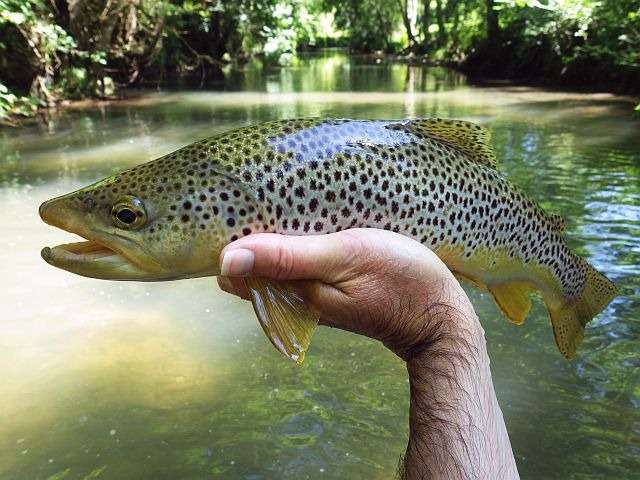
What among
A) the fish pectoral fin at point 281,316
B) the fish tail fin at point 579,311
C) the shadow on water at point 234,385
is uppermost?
the fish pectoral fin at point 281,316

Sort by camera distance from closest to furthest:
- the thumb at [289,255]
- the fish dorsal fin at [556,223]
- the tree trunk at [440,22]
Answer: the thumb at [289,255], the fish dorsal fin at [556,223], the tree trunk at [440,22]

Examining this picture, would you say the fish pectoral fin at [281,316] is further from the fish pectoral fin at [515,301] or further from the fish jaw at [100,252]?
the fish pectoral fin at [515,301]

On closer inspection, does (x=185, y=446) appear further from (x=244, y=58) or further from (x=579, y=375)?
(x=244, y=58)

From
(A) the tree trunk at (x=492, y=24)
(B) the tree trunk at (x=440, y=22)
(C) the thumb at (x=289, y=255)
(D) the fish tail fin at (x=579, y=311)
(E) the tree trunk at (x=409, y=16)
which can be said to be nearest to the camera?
(C) the thumb at (x=289, y=255)

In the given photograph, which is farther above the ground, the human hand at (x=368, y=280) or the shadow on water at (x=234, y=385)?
the human hand at (x=368, y=280)

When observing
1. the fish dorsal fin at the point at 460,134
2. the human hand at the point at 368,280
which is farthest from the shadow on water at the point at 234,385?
the fish dorsal fin at the point at 460,134

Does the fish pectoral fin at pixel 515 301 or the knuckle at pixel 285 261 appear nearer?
the knuckle at pixel 285 261

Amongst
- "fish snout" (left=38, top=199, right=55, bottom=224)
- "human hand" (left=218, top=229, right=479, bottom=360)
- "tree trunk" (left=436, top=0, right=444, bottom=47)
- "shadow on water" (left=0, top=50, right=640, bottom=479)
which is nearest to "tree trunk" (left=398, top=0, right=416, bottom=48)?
"tree trunk" (left=436, top=0, right=444, bottom=47)

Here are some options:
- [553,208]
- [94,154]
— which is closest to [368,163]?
[553,208]
